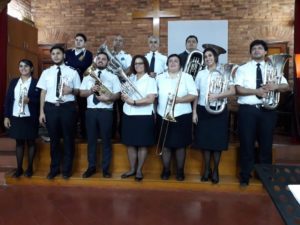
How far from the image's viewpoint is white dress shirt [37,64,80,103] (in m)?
4.02

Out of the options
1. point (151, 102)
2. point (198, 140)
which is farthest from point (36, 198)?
point (198, 140)

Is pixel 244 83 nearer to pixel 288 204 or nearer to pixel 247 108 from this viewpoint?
pixel 247 108

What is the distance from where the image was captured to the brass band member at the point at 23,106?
4.08 meters

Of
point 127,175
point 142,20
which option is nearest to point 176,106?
point 127,175

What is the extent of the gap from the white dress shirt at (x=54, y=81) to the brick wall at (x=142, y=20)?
12.1ft

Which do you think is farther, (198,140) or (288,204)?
(198,140)

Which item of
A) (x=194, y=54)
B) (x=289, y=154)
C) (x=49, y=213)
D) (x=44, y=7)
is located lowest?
(x=49, y=213)

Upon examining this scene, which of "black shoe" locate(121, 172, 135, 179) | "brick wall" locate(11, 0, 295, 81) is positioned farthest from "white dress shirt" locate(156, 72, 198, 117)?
"brick wall" locate(11, 0, 295, 81)

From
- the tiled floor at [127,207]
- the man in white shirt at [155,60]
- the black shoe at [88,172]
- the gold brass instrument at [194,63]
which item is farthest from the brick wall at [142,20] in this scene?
the tiled floor at [127,207]

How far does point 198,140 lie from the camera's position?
3939 millimetres

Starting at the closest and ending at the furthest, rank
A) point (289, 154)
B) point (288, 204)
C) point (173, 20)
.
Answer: point (288, 204) < point (289, 154) < point (173, 20)

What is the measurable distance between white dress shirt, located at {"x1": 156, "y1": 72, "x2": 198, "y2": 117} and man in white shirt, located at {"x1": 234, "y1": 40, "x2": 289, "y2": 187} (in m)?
0.50

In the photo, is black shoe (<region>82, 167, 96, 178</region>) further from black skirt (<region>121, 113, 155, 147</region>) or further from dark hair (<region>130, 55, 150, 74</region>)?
dark hair (<region>130, 55, 150, 74</region>)

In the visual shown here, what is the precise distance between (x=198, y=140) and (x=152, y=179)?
730mm
